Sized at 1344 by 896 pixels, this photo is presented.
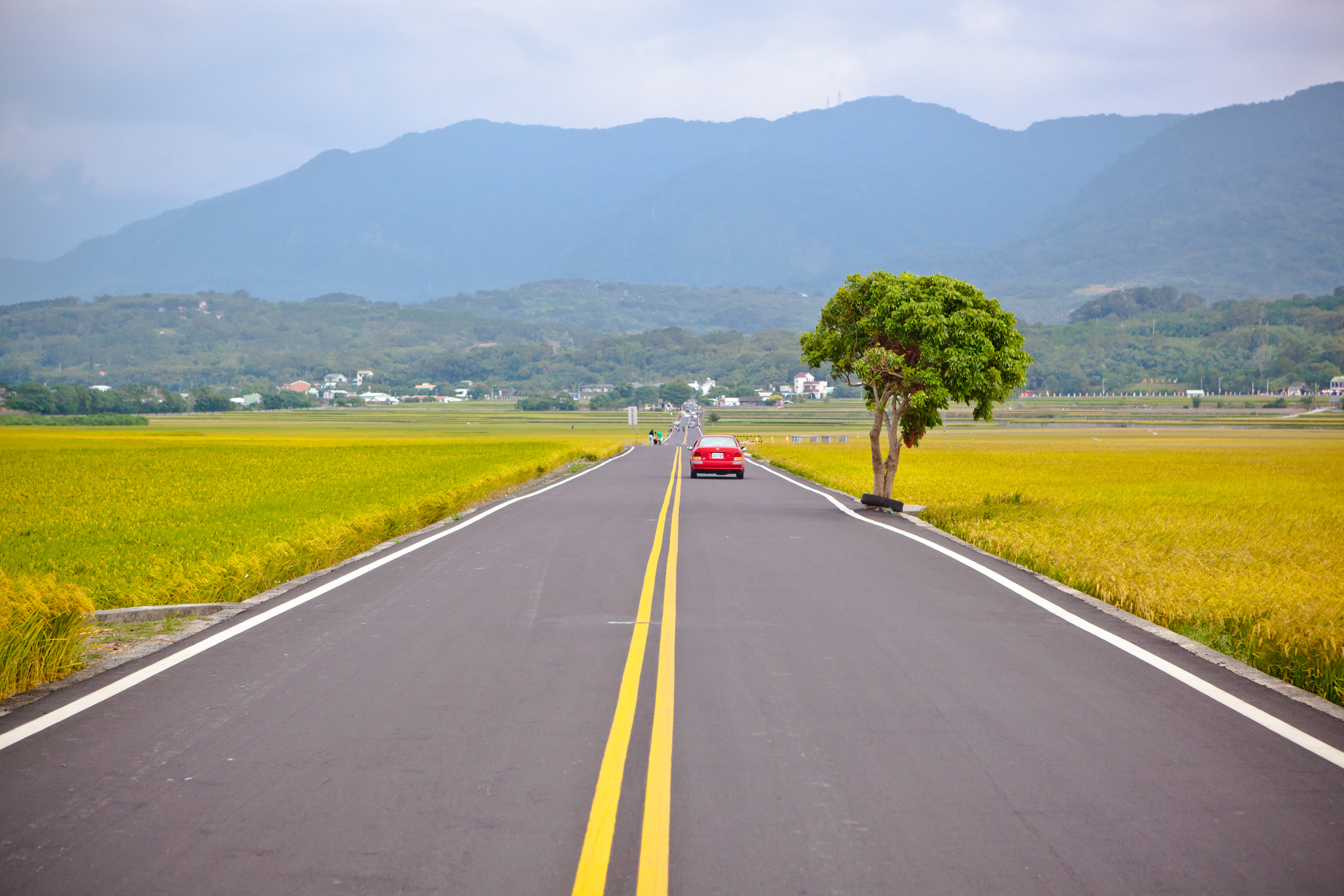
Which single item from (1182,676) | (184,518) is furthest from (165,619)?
(184,518)

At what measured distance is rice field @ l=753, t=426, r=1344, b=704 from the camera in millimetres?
8328

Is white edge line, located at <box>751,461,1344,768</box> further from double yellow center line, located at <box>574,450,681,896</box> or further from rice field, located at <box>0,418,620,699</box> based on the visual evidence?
rice field, located at <box>0,418,620,699</box>

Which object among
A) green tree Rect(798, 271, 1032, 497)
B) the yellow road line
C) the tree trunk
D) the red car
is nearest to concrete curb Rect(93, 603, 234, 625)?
the yellow road line

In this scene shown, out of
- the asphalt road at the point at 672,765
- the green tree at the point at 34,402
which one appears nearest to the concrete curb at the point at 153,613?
the asphalt road at the point at 672,765

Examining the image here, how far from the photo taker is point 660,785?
474 cm

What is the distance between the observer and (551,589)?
10.5m

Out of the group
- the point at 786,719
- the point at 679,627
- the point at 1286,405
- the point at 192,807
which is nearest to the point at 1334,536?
the point at 679,627

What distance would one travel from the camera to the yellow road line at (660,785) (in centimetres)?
384

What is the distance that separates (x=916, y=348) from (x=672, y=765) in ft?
55.3

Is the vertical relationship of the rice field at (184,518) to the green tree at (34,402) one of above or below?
below

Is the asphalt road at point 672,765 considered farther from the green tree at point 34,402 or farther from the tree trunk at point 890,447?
the green tree at point 34,402

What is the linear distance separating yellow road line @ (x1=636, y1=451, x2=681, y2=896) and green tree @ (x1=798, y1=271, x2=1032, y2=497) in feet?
42.2

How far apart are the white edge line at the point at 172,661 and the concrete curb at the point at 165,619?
0.24 metres

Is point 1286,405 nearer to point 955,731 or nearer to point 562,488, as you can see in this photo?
point 562,488
